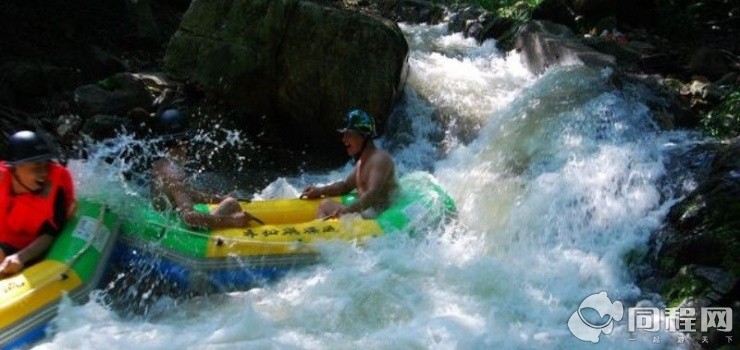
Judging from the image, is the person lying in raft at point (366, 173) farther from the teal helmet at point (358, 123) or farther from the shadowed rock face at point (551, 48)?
the shadowed rock face at point (551, 48)

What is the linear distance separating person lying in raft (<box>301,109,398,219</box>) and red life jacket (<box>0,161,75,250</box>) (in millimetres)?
2146

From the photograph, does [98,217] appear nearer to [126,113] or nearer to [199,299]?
[199,299]

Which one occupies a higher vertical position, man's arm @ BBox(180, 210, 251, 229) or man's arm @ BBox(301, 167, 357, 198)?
man's arm @ BBox(180, 210, 251, 229)

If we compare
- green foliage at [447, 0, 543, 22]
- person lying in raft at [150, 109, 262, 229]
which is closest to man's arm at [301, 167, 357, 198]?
person lying in raft at [150, 109, 262, 229]

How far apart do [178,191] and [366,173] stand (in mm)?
1587

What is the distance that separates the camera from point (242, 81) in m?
8.29

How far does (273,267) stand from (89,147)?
144 inches

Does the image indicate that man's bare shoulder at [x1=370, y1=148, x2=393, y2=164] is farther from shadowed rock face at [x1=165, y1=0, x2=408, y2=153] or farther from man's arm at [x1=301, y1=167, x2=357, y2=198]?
shadowed rock face at [x1=165, y1=0, x2=408, y2=153]

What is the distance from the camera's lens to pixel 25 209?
454 centimetres

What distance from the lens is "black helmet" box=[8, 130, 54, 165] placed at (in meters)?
4.27

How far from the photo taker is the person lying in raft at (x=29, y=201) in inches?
170

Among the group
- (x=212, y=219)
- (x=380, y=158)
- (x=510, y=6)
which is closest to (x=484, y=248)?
(x=380, y=158)

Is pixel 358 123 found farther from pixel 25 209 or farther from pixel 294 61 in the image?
pixel 294 61

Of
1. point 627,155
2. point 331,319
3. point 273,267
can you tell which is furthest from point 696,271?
point 273,267
